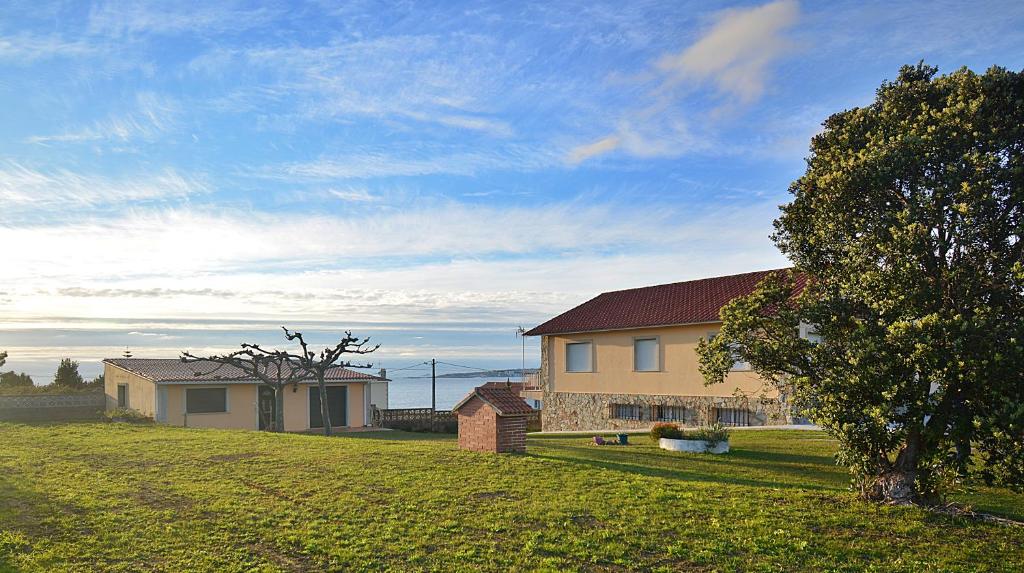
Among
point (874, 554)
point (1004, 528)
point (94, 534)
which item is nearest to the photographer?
point (874, 554)

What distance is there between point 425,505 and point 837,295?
7.38 m

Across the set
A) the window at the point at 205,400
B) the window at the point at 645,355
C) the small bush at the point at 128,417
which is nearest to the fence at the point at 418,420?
the window at the point at 645,355

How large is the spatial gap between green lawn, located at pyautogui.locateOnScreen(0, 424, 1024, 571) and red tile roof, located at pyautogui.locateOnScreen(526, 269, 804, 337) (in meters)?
12.0

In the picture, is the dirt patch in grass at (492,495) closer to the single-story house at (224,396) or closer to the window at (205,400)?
the single-story house at (224,396)

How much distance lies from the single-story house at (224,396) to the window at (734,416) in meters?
17.5

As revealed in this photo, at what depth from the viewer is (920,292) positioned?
10.5 metres

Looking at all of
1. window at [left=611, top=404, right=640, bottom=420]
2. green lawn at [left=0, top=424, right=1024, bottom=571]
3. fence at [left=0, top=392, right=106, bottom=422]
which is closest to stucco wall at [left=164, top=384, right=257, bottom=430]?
fence at [left=0, top=392, right=106, bottom=422]

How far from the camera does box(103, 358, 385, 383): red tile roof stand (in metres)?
33.3

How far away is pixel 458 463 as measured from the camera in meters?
15.6

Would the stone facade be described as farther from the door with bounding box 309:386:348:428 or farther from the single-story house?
the door with bounding box 309:386:348:428

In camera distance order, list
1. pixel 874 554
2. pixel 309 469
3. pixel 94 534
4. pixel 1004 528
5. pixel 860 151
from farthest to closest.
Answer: pixel 309 469 < pixel 860 151 < pixel 1004 528 < pixel 94 534 < pixel 874 554

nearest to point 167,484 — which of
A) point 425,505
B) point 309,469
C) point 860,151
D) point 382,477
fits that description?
point 309,469

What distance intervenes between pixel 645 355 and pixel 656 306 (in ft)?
7.30

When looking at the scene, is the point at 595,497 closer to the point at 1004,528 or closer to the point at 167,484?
the point at 1004,528
